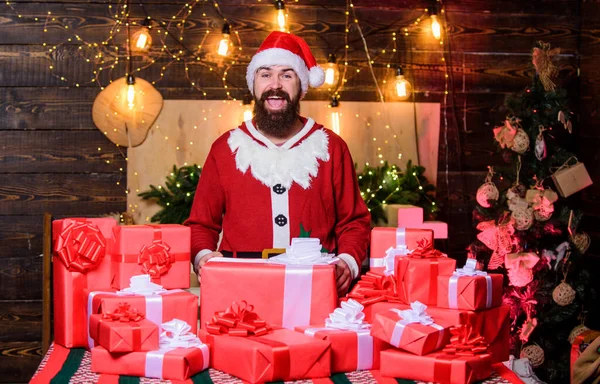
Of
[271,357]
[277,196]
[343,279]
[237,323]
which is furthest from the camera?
[277,196]

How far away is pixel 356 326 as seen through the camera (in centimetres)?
163

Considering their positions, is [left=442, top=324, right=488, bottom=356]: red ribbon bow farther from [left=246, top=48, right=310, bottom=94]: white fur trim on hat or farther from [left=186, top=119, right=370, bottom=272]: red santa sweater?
[left=246, top=48, right=310, bottom=94]: white fur trim on hat

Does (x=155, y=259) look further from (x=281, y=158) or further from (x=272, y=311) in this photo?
(x=281, y=158)

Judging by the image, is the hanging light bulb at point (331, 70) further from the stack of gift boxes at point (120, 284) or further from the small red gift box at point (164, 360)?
the small red gift box at point (164, 360)

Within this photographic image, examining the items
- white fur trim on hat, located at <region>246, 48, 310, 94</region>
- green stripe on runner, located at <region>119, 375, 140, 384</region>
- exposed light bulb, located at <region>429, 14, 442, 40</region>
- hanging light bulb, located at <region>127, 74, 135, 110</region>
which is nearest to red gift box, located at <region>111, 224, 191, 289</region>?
green stripe on runner, located at <region>119, 375, 140, 384</region>

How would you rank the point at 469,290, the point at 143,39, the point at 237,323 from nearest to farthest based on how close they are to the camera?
1. the point at 237,323
2. the point at 469,290
3. the point at 143,39

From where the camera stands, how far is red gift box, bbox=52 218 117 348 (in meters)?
1.81

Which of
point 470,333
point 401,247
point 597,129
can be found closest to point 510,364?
point 401,247

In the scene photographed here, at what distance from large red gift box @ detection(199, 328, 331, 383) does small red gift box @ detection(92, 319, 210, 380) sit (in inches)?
1.8

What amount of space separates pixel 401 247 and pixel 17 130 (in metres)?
3.14

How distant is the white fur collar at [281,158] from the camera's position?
2566mm

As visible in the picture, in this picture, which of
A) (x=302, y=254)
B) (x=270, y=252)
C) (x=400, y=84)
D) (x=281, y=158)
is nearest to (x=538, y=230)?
(x=400, y=84)

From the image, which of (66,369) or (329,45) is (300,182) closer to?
(66,369)

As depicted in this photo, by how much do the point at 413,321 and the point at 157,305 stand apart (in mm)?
549
